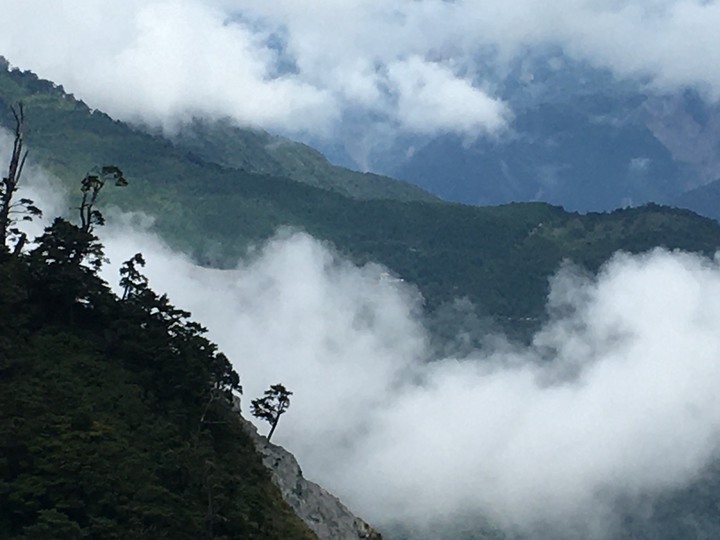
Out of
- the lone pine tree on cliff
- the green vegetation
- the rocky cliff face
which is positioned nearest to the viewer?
the green vegetation

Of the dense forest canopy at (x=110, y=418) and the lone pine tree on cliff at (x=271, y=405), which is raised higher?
the lone pine tree on cliff at (x=271, y=405)

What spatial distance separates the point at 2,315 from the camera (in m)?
62.6

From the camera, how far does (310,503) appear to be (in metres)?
87.4

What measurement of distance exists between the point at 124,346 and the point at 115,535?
77.8 ft

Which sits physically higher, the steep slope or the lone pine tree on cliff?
the lone pine tree on cliff

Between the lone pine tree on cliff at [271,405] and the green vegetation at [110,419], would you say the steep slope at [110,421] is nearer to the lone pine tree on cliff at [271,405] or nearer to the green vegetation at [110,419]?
the green vegetation at [110,419]

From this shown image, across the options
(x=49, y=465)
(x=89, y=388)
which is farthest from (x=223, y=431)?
(x=49, y=465)

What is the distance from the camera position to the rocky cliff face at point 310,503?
277 feet

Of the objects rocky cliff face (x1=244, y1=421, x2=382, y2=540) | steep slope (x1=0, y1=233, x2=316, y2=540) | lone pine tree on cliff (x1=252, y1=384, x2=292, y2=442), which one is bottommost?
steep slope (x1=0, y1=233, x2=316, y2=540)

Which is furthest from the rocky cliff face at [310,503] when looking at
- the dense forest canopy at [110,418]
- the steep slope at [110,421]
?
the steep slope at [110,421]

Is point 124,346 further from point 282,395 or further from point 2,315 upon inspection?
point 282,395

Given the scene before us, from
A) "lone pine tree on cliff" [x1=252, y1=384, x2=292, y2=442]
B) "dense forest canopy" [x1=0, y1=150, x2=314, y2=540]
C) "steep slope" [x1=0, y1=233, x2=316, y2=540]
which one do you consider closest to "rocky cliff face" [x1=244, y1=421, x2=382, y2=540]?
"lone pine tree on cliff" [x1=252, y1=384, x2=292, y2=442]

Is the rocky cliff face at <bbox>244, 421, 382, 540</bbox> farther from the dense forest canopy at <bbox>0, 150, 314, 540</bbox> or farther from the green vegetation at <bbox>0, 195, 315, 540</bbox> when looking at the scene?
the green vegetation at <bbox>0, 195, 315, 540</bbox>

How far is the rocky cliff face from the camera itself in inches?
3327
